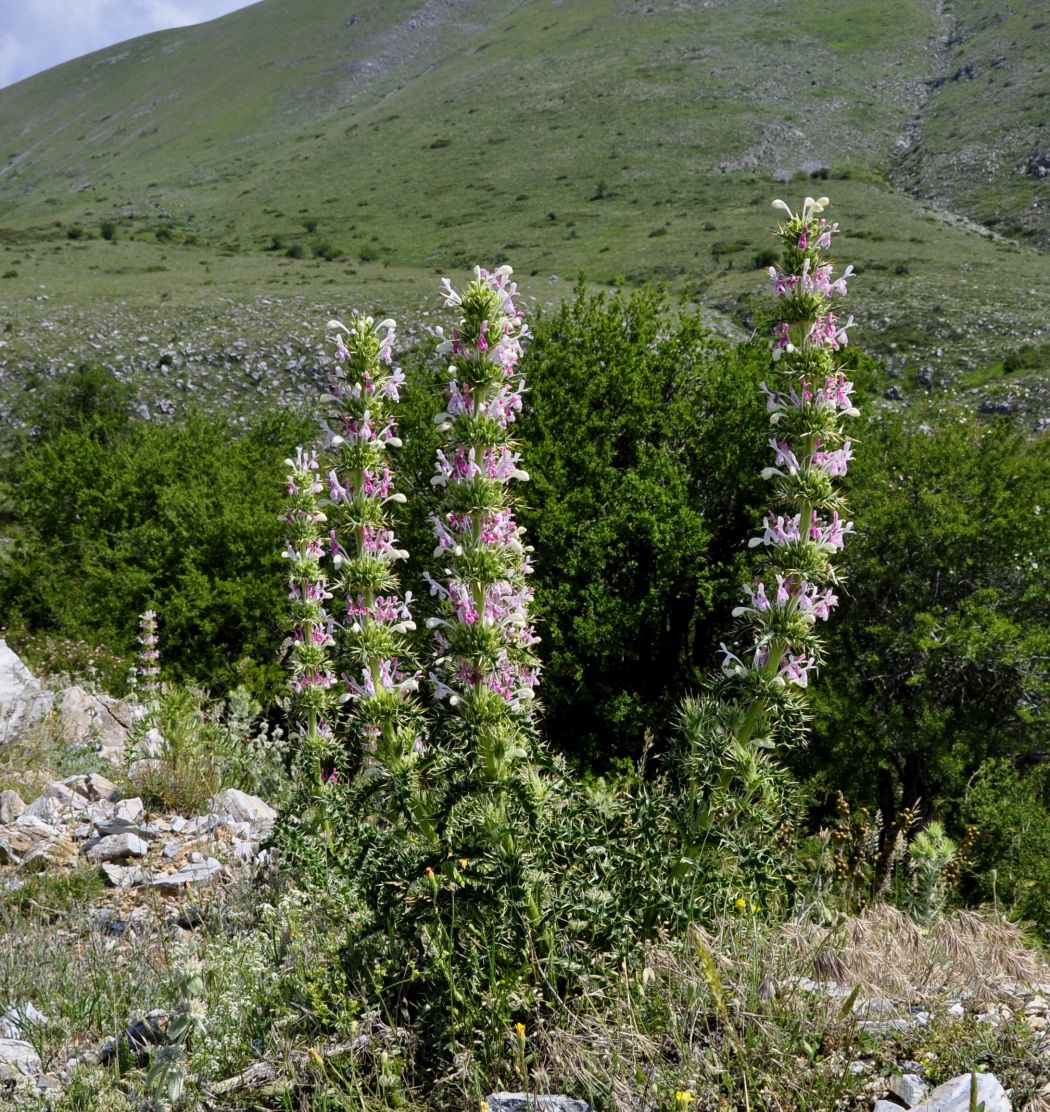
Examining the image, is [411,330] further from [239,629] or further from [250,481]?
[239,629]

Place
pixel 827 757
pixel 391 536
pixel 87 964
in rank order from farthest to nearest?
pixel 827 757, pixel 391 536, pixel 87 964

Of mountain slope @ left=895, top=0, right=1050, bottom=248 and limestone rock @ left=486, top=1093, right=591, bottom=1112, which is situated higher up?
mountain slope @ left=895, top=0, right=1050, bottom=248

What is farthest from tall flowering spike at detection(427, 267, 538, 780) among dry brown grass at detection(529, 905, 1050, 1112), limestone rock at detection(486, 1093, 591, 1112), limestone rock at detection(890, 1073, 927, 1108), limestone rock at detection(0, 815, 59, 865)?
limestone rock at detection(0, 815, 59, 865)

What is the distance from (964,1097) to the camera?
2631mm

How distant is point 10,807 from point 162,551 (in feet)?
47.1

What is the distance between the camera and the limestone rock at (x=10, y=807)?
21.6 feet

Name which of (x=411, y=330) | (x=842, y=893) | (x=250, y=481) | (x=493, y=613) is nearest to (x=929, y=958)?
(x=842, y=893)

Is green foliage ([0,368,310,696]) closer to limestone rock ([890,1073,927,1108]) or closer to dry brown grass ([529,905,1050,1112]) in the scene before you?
dry brown grass ([529,905,1050,1112])

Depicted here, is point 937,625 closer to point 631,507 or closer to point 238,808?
point 631,507

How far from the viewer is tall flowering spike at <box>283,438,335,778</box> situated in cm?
604

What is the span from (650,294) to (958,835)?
504 inches

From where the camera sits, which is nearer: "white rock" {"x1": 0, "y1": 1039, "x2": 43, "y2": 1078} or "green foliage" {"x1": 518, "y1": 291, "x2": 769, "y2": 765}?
"white rock" {"x1": 0, "y1": 1039, "x2": 43, "y2": 1078}

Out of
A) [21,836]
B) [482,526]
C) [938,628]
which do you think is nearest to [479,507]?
[482,526]

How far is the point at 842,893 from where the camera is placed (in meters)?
5.29
